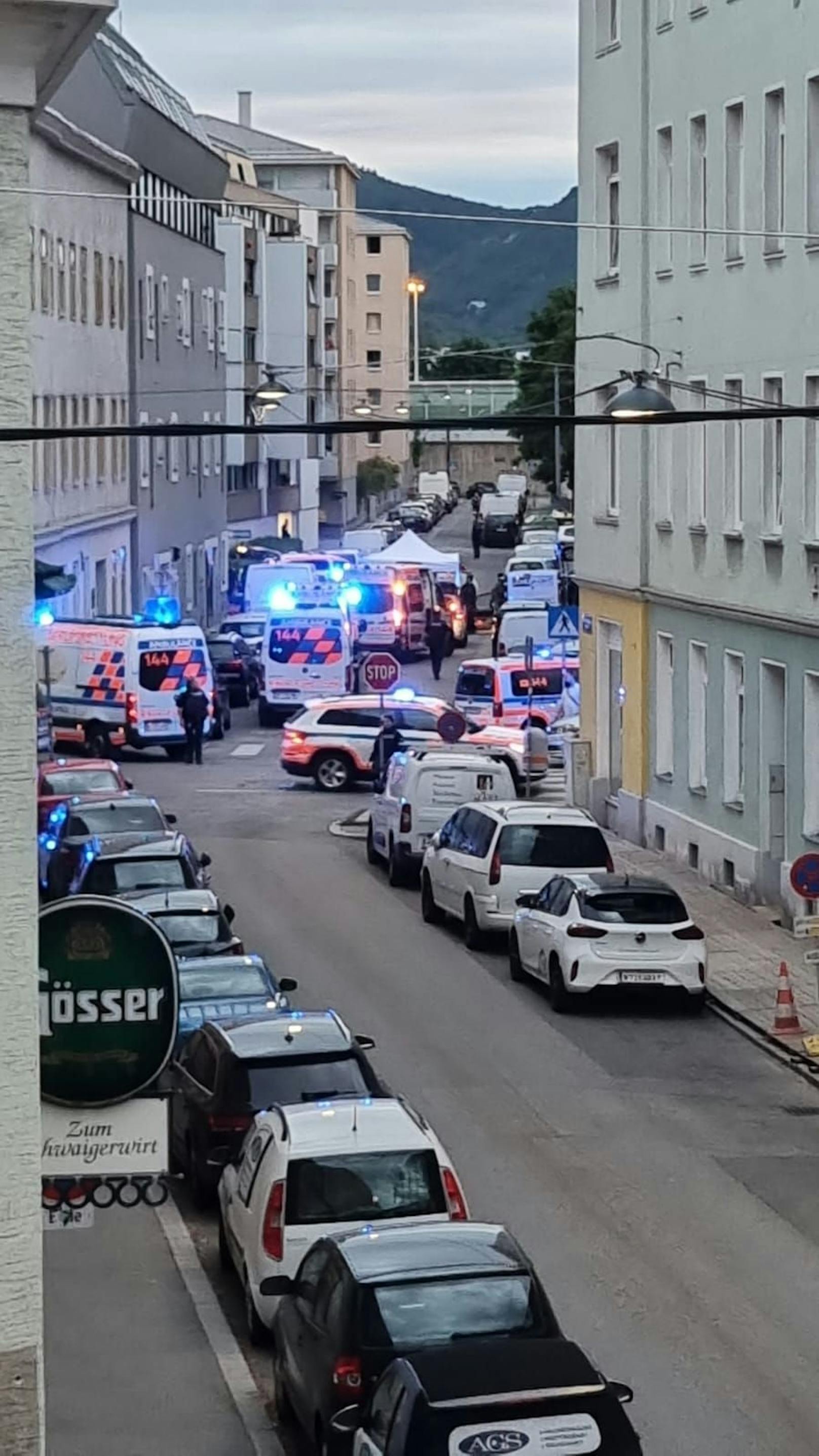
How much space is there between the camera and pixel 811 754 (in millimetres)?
29125

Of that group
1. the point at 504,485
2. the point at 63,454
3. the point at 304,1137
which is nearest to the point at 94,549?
the point at 63,454

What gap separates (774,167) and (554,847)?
867cm

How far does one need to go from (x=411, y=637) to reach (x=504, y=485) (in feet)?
205

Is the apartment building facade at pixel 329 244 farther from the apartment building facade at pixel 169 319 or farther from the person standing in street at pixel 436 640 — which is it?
the person standing in street at pixel 436 640

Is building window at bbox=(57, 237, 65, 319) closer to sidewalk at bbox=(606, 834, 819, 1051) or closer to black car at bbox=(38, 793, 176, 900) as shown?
black car at bbox=(38, 793, 176, 900)

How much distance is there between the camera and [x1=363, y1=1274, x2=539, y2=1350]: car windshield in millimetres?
11250

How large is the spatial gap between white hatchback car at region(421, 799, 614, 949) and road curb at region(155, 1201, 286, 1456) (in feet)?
34.5

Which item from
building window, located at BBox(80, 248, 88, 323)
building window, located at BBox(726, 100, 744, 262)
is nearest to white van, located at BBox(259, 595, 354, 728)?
building window, located at BBox(80, 248, 88, 323)

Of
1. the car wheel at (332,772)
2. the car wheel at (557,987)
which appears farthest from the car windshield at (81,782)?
the car wheel at (557,987)

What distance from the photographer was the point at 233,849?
121 feet

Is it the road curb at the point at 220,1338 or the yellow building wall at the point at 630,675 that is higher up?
the yellow building wall at the point at 630,675

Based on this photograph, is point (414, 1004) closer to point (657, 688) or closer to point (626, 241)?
point (657, 688)

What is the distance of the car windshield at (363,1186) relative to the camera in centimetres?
1387

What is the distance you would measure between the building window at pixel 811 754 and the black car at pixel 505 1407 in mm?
19290
